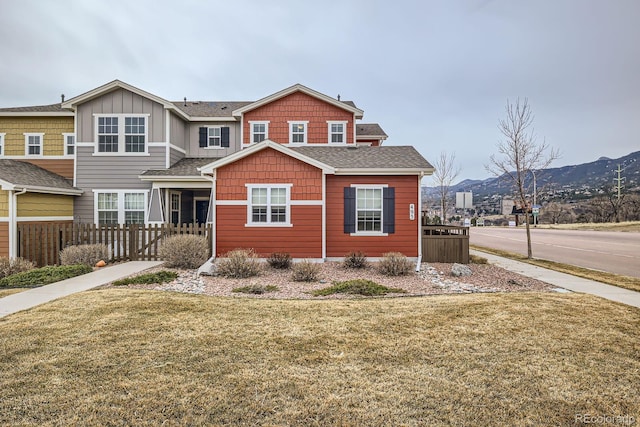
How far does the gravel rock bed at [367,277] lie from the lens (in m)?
9.15

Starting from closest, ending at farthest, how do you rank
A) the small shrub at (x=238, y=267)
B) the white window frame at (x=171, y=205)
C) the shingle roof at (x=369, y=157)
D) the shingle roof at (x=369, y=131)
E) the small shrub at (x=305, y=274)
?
the small shrub at (x=305, y=274) → the small shrub at (x=238, y=267) → the shingle roof at (x=369, y=157) → the white window frame at (x=171, y=205) → the shingle roof at (x=369, y=131)

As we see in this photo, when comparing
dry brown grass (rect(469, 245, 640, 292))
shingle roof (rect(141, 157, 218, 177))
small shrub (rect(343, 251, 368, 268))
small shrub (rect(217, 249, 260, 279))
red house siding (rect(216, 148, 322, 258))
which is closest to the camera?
dry brown grass (rect(469, 245, 640, 292))

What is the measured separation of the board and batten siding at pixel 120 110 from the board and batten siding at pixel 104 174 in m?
0.99

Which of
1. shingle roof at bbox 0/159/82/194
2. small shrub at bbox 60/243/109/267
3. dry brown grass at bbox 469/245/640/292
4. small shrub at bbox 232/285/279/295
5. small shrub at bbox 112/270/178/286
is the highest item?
shingle roof at bbox 0/159/82/194

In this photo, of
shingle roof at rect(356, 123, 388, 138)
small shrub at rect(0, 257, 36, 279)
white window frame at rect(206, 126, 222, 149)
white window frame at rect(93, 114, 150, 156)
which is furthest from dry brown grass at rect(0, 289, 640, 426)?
shingle roof at rect(356, 123, 388, 138)

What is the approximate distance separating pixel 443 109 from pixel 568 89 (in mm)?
→ 15731

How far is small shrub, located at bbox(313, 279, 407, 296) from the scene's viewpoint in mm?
8812

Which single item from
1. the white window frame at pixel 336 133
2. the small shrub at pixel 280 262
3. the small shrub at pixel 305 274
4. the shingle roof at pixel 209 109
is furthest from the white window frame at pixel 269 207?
the shingle roof at pixel 209 109

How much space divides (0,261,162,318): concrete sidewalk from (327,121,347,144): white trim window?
1067 cm

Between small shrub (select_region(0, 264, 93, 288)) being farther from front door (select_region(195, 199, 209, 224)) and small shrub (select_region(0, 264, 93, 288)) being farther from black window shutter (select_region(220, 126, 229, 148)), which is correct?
black window shutter (select_region(220, 126, 229, 148))

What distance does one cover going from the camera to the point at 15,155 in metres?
18.7

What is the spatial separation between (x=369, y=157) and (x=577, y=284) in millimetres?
8508

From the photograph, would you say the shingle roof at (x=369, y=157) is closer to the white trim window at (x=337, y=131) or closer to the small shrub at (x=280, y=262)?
the white trim window at (x=337, y=131)

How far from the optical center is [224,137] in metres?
20.0
